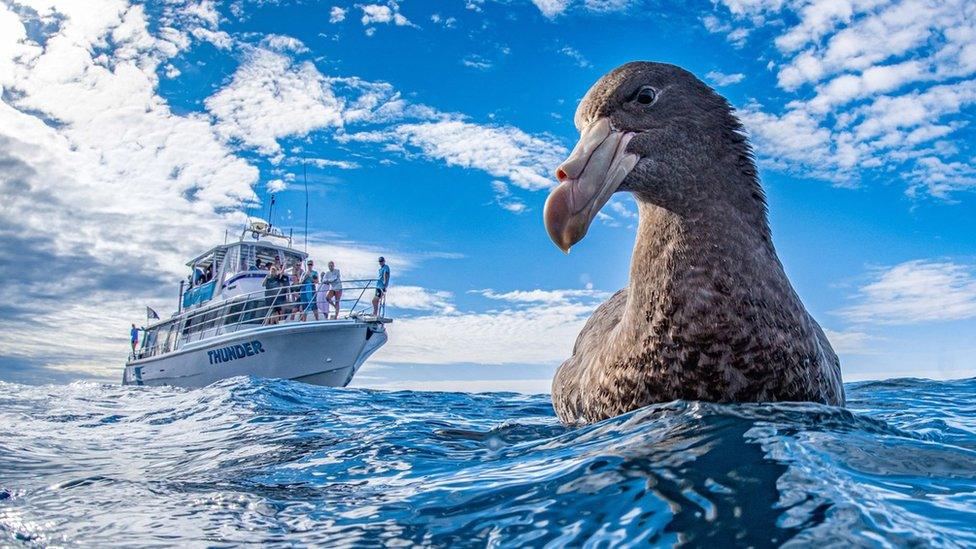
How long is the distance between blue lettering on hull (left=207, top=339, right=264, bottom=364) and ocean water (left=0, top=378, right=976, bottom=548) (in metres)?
16.4

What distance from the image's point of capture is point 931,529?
6.33ft

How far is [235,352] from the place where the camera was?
21234mm

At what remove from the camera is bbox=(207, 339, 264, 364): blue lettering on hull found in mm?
20578

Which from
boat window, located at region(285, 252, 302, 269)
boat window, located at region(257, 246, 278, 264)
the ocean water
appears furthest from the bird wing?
boat window, located at region(257, 246, 278, 264)

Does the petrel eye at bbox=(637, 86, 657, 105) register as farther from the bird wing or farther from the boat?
the boat

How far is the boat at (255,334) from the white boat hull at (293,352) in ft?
0.10

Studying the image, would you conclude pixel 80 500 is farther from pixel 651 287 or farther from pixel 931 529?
pixel 931 529

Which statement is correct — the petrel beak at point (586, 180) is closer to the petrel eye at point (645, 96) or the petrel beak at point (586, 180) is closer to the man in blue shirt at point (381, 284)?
the petrel eye at point (645, 96)

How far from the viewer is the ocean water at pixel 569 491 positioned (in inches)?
78.7

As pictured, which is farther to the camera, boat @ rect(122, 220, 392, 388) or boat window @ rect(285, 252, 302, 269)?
boat window @ rect(285, 252, 302, 269)

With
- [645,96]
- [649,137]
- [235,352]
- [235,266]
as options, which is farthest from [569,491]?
[235,266]

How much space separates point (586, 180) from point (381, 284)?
644 inches

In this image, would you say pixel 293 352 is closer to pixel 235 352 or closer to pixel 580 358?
pixel 235 352

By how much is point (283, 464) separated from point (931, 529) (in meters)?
3.36
